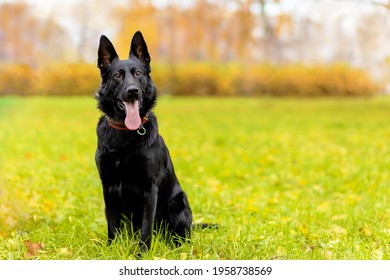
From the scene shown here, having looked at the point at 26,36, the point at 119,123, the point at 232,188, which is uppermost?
the point at 26,36

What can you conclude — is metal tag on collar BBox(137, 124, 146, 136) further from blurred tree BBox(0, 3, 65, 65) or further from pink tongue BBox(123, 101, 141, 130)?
blurred tree BBox(0, 3, 65, 65)

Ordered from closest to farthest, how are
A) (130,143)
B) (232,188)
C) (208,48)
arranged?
1. (130,143)
2. (232,188)
3. (208,48)

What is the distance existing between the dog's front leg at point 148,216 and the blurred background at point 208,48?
11.0 m

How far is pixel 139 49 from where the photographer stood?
317 cm

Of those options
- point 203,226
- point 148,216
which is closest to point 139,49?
point 148,216

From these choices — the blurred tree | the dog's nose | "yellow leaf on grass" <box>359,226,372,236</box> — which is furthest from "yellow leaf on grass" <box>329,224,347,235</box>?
the blurred tree

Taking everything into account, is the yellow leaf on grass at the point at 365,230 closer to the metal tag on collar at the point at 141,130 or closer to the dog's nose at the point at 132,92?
the metal tag on collar at the point at 141,130

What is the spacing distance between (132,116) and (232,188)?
298cm

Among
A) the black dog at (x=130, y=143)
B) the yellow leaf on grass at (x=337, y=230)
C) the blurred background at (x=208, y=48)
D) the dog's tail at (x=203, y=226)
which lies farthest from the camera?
the blurred background at (x=208, y=48)

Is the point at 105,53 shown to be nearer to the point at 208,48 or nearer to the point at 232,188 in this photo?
the point at 232,188

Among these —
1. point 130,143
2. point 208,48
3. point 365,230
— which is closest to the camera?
point 130,143

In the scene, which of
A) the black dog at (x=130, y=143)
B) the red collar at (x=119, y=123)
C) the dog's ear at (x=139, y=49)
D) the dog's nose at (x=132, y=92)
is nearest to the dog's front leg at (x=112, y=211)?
the black dog at (x=130, y=143)

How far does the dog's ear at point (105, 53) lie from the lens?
309 cm

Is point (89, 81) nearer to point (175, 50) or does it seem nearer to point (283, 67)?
point (175, 50)
